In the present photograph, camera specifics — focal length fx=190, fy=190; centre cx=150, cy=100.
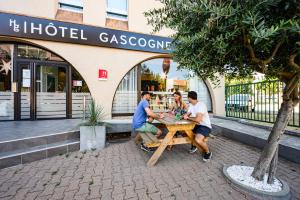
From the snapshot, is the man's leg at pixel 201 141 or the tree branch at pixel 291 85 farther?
the man's leg at pixel 201 141

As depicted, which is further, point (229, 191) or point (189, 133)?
point (189, 133)

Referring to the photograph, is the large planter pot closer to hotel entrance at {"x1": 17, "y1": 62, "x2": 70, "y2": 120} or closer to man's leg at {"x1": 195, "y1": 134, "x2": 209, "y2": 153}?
man's leg at {"x1": 195, "y1": 134, "x2": 209, "y2": 153}

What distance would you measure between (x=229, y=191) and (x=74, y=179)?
258cm

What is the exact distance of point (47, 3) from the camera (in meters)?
6.42

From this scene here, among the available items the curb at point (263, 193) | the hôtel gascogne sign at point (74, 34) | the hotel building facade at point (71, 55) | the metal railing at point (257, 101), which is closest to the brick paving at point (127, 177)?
the curb at point (263, 193)

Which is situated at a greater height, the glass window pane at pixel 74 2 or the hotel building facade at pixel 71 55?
the glass window pane at pixel 74 2

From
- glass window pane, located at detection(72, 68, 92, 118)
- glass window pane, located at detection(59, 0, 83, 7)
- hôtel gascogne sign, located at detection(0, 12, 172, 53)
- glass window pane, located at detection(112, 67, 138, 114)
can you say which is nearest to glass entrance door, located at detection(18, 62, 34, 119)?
hôtel gascogne sign, located at detection(0, 12, 172, 53)

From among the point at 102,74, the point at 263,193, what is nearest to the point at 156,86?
the point at 102,74

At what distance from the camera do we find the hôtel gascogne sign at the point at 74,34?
5.98 m

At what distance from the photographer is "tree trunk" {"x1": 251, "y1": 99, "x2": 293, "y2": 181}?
113 inches

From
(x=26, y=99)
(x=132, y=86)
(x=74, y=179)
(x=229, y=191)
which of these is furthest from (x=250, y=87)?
(x=26, y=99)

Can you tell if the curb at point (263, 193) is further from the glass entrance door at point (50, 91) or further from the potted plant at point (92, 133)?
the glass entrance door at point (50, 91)

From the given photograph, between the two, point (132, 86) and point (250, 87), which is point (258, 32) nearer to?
point (250, 87)

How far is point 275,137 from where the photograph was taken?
290 centimetres
